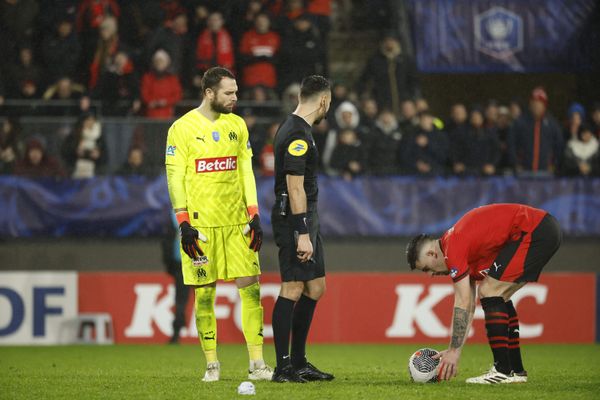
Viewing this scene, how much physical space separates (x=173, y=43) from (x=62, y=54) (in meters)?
1.73

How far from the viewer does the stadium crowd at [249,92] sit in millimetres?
15453

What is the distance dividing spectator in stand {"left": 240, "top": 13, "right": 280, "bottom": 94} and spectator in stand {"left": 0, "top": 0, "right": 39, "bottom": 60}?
344cm

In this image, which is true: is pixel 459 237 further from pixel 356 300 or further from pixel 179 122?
pixel 356 300

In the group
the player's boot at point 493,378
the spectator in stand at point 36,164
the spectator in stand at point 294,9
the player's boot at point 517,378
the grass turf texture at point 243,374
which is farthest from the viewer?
the spectator in stand at point 294,9

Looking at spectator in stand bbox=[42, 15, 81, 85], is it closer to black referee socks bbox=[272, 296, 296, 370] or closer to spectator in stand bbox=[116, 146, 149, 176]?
spectator in stand bbox=[116, 146, 149, 176]

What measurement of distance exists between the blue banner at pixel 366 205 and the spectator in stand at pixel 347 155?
0.62 ft

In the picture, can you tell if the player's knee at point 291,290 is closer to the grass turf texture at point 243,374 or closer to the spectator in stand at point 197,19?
the grass turf texture at point 243,374

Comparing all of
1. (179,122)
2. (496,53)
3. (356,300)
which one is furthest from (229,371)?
(496,53)

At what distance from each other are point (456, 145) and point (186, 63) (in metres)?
4.55

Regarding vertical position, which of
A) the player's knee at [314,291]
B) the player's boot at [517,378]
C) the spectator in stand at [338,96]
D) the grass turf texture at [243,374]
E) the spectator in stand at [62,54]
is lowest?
the grass turf texture at [243,374]

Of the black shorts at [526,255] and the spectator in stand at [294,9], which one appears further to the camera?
the spectator in stand at [294,9]

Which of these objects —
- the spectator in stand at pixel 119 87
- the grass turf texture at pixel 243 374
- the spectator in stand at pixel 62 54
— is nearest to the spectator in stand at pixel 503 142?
the grass turf texture at pixel 243 374

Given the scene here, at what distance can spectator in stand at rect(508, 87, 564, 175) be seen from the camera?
1573 centimetres

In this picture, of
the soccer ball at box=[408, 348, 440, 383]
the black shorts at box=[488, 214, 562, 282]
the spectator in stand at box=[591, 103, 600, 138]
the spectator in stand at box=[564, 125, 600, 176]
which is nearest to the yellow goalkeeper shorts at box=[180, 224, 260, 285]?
the soccer ball at box=[408, 348, 440, 383]
